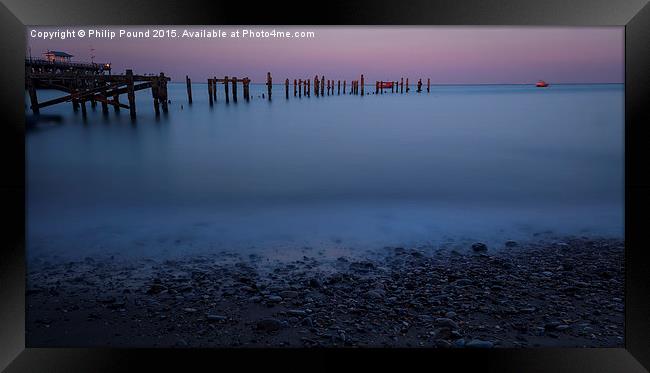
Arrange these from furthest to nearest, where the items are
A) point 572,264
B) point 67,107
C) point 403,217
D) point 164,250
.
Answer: point 67,107, point 403,217, point 164,250, point 572,264

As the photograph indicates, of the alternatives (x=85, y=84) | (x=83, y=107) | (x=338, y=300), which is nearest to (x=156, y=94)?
(x=85, y=84)

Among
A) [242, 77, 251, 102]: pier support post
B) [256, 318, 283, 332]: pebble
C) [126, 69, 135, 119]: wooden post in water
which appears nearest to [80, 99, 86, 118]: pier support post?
[126, 69, 135, 119]: wooden post in water

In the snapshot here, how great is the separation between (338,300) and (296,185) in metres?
3.20

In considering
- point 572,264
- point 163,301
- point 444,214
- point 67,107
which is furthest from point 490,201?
point 67,107

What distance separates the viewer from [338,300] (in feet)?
15.2

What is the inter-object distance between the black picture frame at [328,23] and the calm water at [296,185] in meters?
1.32

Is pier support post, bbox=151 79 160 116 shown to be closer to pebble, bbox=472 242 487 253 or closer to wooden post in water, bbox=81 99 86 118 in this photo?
wooden post in water, bbox=81 99 86 118

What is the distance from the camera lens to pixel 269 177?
7.91 metres

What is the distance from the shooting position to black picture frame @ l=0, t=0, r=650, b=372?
12.8 feet

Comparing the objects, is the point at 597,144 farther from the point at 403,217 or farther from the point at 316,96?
the point at 316,96

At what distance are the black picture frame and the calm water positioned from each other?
51.9 inches

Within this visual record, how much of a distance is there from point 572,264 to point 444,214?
6.65 ft

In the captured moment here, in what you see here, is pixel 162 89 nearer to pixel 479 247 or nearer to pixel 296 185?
pixel 296 185

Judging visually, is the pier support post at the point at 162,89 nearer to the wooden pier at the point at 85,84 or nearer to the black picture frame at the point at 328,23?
the wooden pier at the point at 85,84
